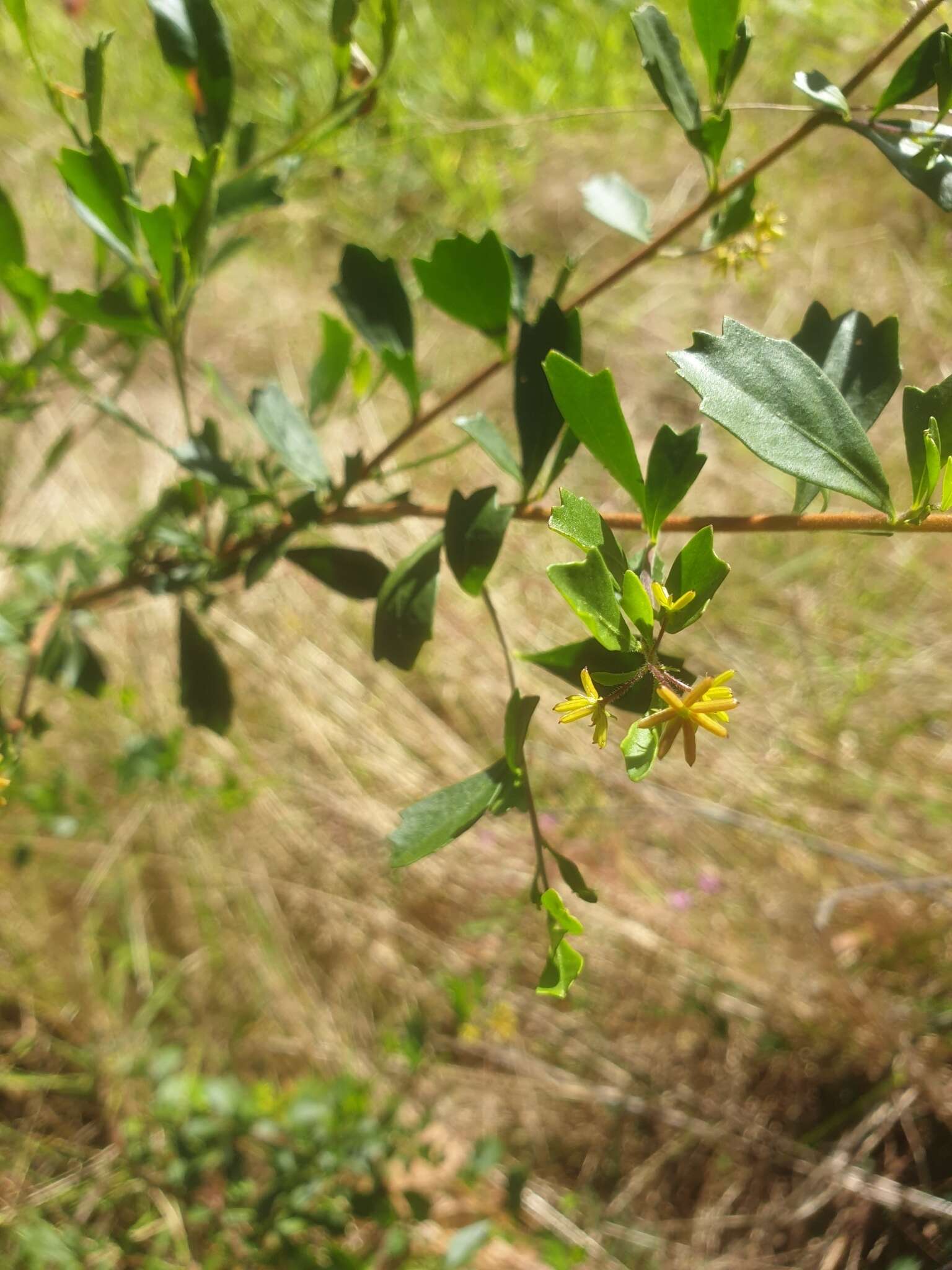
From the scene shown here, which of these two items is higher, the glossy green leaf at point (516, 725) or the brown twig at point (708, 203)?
the brown twig at point (708, 203)

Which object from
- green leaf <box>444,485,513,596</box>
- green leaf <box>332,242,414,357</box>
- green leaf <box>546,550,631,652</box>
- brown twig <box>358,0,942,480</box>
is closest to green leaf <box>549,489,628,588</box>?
green leaf <box>546,550,631,652</box>

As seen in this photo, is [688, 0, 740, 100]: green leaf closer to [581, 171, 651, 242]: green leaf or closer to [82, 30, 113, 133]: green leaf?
[581, 171, 651, 242]: green leaf

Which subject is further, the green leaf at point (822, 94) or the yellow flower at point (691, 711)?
the green leaf at point (822, 94)

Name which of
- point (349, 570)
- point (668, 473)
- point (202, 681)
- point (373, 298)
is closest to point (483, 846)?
point (202, 681)

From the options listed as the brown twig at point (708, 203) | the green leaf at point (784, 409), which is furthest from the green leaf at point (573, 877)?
the brown twig at point (708, 203)

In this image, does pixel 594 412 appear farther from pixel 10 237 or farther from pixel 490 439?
pixel 10 237

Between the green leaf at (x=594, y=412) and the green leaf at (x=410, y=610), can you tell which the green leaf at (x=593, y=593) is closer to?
the green leaf at (x=594, y=412)

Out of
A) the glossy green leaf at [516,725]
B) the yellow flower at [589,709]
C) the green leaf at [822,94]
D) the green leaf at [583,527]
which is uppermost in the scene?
the green leaf at [822,94]
